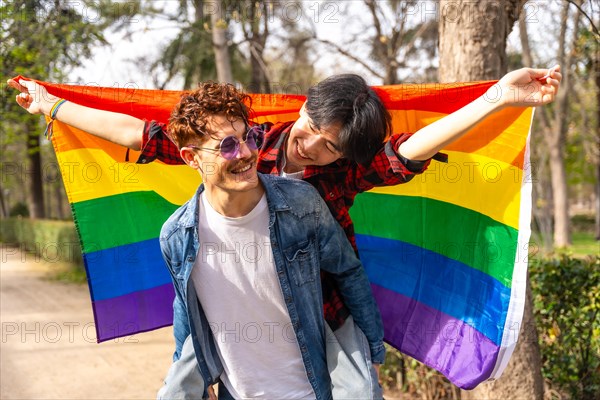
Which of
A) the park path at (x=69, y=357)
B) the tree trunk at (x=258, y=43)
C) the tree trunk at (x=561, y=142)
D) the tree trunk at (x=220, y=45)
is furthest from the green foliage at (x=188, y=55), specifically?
the tree trunk at (x=561, y=142)

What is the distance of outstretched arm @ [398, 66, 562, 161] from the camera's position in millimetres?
2029

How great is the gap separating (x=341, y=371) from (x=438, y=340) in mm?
803

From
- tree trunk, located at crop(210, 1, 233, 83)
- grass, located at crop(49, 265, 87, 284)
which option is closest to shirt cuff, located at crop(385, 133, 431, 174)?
tree trunk, located at crop(210, 1, 233, 83)

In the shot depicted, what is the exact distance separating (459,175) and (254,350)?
4.30 ft

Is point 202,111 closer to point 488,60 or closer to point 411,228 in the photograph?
point 411,228

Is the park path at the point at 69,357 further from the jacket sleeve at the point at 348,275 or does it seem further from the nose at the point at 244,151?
the nose at the point at 244,151

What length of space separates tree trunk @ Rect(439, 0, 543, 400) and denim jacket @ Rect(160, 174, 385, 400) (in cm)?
178

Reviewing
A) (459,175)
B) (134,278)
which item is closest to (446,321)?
(459,175)

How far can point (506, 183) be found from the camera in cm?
261

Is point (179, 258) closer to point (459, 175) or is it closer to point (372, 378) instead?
point (372, 378)

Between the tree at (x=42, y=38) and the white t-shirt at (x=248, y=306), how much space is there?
825 cm

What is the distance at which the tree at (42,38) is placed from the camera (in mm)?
9570

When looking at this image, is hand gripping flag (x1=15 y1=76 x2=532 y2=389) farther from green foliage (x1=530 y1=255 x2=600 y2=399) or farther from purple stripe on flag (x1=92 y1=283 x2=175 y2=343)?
green foliage (x1=530 y1=255 x2=600 y2=399)

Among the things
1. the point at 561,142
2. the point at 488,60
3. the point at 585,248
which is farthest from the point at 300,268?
the point at 585,248
